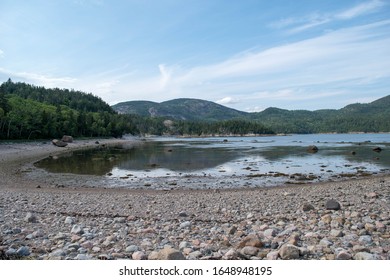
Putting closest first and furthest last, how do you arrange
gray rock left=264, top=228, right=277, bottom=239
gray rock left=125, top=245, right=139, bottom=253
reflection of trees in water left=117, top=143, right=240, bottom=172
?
gray rock left=125, top=245, right=139, bottom=253
gray rock left=264, top=228, right=277, bottom=239
reflection of trees in water left=117, top=143, right=240, bottom=172

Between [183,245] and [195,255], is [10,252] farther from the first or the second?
[195,255]

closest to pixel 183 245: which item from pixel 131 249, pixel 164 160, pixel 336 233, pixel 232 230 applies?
pixel 131 249

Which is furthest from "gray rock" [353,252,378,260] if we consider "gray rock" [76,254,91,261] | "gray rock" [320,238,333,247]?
"gray rock" [76,254,91,261]

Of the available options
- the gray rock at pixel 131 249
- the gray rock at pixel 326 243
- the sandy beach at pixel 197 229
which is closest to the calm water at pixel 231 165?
the sandy beach at pixel 197 229

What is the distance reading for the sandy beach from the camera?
7.40 m

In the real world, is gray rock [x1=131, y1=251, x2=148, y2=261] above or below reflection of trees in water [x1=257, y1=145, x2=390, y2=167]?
above

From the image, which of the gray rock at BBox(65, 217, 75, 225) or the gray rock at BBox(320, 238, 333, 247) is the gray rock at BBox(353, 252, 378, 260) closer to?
the gray rock at BBox(320, 238, 333, 247)

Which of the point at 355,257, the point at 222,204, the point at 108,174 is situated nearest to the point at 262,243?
the point at 355,257

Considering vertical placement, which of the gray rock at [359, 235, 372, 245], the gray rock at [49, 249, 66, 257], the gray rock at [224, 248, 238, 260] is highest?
the gray rock at [224, 248, 238, 260]

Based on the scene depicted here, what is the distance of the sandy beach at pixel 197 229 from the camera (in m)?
7.40
